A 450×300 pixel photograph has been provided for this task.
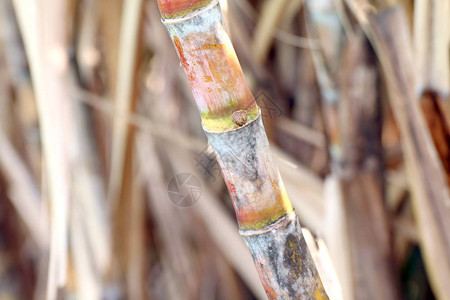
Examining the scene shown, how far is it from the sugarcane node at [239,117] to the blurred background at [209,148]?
0.06 metres

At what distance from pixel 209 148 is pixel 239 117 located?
10 cm

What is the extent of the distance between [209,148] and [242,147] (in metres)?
0.09

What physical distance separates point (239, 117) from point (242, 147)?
13 mm

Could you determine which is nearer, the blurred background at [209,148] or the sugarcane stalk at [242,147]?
the sugarcane stalk at [242,147]

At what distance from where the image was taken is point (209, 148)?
30 centimetres

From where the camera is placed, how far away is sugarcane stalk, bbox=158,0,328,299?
20 centimetres

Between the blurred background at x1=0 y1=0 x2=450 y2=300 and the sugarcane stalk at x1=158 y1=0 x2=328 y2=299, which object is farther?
the blurred background at x1=0 y1=0 x2=450 y2=300

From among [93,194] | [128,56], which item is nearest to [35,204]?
[93,194]

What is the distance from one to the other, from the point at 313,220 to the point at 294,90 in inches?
9.6

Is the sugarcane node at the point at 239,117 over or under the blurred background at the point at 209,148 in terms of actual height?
over

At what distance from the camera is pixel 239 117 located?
205mm

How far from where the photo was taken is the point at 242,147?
0.69 feet

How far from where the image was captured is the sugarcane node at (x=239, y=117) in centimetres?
20

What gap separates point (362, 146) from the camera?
483 mm
